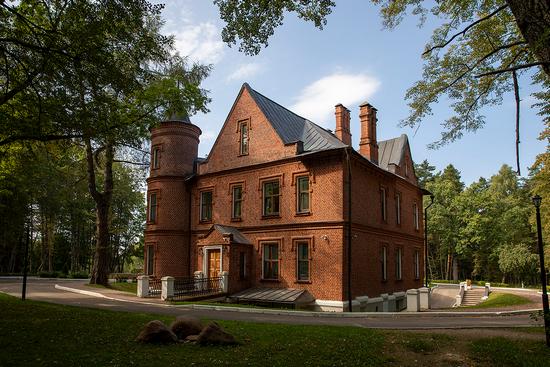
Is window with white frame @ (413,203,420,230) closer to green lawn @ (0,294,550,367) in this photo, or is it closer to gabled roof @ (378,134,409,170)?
gabled roof @ (378,134,409,170)

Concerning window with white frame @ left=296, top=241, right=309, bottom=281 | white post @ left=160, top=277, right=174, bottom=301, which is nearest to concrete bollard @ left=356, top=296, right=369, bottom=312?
window with white frame @ left=296, top=241, right=309, bottom=281

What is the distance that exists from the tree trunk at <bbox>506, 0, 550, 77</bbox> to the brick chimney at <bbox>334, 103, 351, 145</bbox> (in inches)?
889

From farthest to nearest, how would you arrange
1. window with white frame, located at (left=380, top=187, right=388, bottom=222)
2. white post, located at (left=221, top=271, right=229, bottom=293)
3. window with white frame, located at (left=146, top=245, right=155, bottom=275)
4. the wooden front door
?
1. window with white frame, located at (left=146, top=245, right=155, bottom=275)
2. window with white frame, located at (left=380, top=187, right=388, bottom=222)
3. the wooden front door
4. white post, located at (left=221, top=271, right=229, bottom=293)

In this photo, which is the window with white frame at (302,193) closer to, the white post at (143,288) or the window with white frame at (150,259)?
the white post at (143,288)

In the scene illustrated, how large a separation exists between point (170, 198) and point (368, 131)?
42.3ft

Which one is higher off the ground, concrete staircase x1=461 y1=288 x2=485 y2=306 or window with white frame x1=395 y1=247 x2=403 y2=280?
window with white frame x1=395 y1=247 x2=403 y2=280

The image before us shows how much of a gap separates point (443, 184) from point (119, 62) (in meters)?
49.6

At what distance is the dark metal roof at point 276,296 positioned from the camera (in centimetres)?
1961

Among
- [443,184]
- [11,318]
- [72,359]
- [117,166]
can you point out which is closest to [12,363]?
[72,359]

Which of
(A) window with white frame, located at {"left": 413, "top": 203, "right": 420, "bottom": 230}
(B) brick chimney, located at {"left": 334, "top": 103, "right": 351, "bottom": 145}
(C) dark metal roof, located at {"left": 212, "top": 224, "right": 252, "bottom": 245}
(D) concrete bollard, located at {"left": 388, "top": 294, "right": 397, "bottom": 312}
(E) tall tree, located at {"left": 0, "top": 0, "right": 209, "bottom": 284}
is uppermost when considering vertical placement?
(B) brick chimney, located at {"left": 334, "top": 103, "right": 351, "bottom": 145}

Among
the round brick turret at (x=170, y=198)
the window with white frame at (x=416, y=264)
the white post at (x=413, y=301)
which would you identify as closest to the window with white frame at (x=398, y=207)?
the window with white frame at (x=416, y=264)

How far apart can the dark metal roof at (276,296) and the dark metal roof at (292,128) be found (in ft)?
23.1

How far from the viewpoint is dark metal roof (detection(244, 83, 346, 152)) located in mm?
22375

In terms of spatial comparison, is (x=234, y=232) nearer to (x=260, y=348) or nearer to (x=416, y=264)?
(x=416, y=264)
